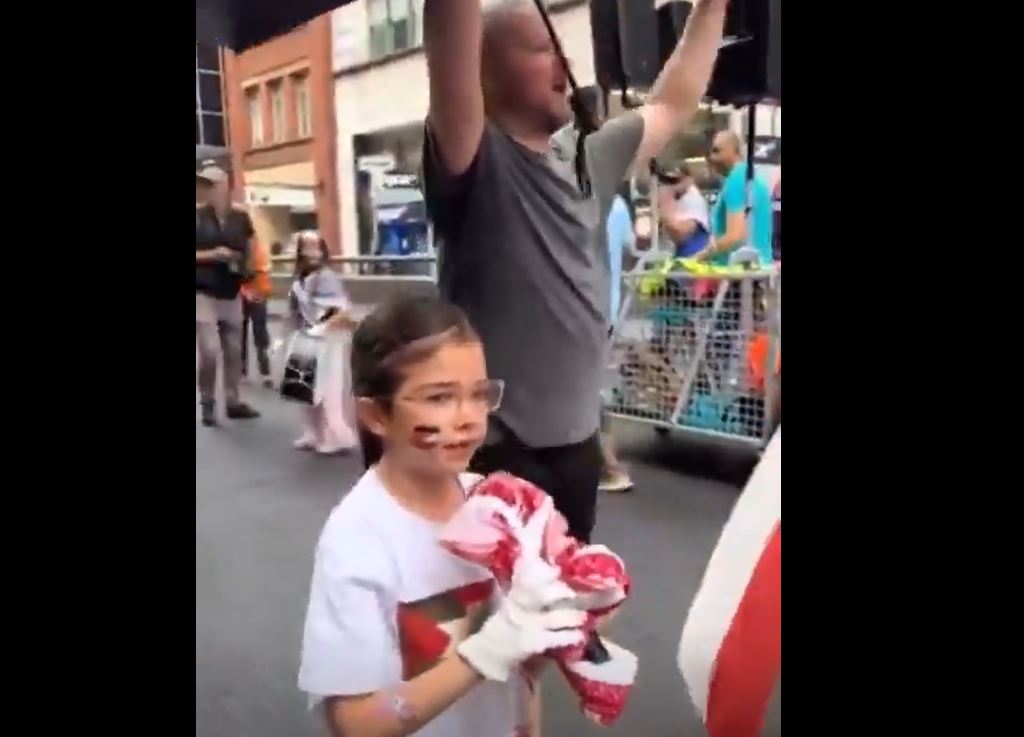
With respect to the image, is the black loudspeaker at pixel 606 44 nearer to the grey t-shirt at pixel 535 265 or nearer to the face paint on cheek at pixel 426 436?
the grey t-shirt at pixel 535 265

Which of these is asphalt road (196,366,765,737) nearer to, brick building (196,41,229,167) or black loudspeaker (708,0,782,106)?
brick building (196,41,229,167)

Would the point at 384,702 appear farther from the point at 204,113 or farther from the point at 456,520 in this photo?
the point at 204,113

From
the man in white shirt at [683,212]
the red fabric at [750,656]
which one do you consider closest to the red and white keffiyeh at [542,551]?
the red fabric at [750,656]

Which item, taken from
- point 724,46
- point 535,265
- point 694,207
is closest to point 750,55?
point 724,46

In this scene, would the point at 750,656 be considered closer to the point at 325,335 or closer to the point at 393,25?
the point at 325,335

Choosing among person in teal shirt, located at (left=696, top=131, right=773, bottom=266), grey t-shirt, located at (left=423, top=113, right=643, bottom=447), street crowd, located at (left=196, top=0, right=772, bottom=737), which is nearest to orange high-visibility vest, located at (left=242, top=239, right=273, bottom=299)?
street crowd, located at (left=196, top=0, right=772, bottom=737)
